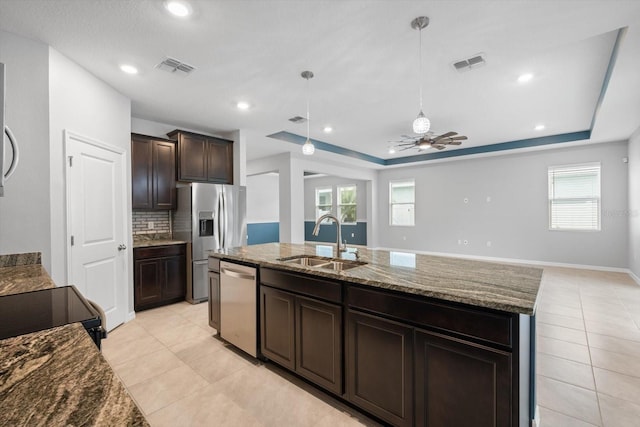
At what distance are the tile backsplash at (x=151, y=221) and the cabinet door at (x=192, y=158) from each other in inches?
26.4

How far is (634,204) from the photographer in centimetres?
511

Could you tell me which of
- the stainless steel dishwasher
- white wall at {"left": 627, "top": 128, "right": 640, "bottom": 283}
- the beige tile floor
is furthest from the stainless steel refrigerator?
white wall at {"left": 627, "top": 128, "right": 640, "bottom": 283}

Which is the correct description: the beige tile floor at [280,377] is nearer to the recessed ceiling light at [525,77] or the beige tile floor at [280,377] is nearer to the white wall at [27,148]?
the white wall at [27,148]

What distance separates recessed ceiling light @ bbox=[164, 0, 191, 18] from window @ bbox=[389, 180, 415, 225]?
296 inches

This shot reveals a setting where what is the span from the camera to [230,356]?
8.84ft

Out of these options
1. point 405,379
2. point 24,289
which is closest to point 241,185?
point 24,289

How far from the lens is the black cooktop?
3.25ft

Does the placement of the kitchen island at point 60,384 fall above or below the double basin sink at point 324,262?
above

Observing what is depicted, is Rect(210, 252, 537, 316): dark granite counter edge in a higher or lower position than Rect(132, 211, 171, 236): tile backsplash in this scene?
lower

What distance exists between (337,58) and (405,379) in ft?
8.74

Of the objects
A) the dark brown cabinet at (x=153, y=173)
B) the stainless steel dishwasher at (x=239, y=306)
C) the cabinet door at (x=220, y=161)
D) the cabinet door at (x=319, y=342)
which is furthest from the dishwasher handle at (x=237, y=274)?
the cabinet door at (x=220, y=161)

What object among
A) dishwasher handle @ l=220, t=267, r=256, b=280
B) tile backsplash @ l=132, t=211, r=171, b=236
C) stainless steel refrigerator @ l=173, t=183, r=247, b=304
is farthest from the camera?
tile backsplash @ l=132, t=211, r=171, b=236

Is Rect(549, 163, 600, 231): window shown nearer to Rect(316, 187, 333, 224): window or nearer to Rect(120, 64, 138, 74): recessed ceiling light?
Rect(316, 187, 333, 224): window

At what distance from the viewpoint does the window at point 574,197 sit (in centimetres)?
605
